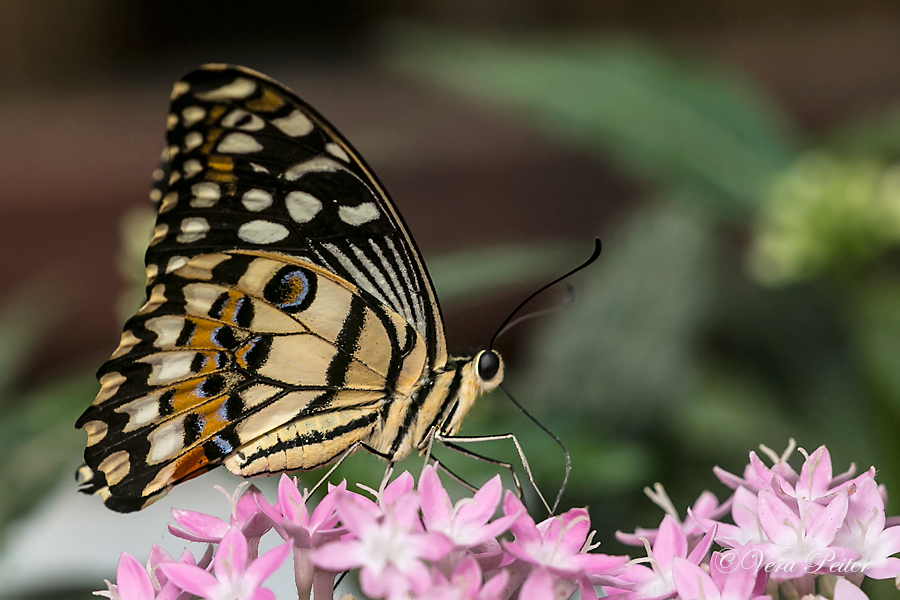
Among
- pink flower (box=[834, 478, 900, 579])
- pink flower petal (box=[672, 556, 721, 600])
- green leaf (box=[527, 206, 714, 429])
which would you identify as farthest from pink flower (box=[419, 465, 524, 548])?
green leaf (box=[527, 206, 714, 429])

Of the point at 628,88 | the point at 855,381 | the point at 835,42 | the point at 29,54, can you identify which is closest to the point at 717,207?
the point at 628,88

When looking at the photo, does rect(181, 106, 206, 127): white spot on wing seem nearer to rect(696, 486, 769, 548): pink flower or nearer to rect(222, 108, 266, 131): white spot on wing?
rect(222, 108, 266, 131): white spot on wing

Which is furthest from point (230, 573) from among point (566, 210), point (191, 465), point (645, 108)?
point (566, 210)

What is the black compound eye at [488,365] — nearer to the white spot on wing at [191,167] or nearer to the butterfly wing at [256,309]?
the butterfly wing at [256,309]

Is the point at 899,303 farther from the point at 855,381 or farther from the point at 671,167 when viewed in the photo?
the point at 671,167

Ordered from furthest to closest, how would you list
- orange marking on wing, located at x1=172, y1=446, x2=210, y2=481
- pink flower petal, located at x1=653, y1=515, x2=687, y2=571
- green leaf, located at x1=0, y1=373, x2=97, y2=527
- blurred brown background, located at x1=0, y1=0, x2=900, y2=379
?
1. blurred brown background, located at x1=0, y1=0, x2=900, y2=379
2. green leaf, located at x1=0, y1=373, x2=97, y2=527
3. orange marking on wing, located at x1=172, y1=446, x2=210, y2=481
4. pink flower petal, located at x1=653, y1=515, x2=687, y2=571

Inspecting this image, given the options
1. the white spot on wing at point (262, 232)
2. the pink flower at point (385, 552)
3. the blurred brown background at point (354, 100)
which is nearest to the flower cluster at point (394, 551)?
the pink flower at point (385, 552)
